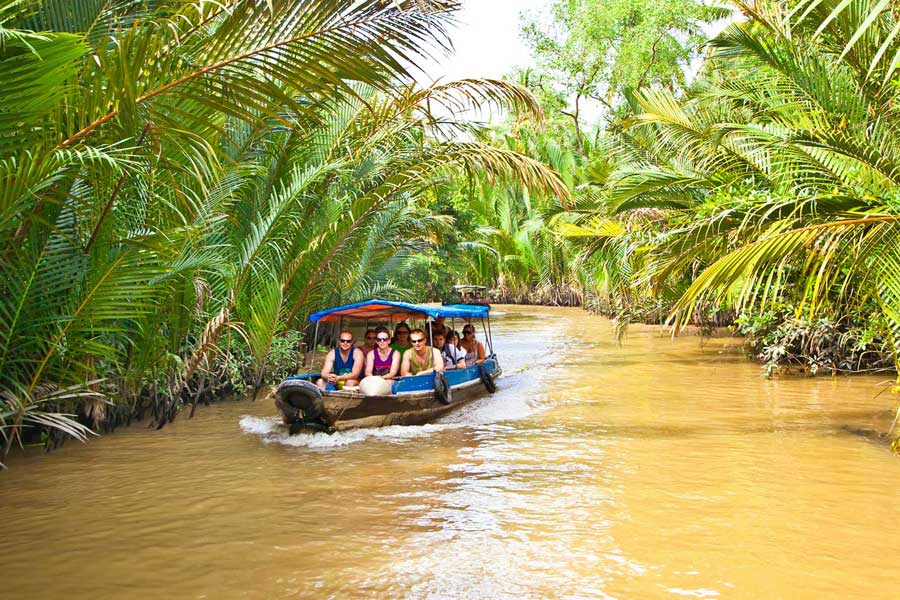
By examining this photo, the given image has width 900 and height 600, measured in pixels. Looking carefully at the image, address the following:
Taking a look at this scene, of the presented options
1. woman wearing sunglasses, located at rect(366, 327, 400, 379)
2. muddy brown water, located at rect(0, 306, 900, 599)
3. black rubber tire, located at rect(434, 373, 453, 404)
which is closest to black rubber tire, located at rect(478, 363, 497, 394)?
muddy brown water, located at rect(0, 306, 900, 599)

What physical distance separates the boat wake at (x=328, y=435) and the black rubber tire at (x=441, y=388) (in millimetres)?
421

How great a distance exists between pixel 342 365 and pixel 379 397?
1.45 m

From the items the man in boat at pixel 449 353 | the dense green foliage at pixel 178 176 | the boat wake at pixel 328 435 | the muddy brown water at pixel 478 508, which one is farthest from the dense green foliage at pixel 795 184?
the man in boat at pixel 449 353

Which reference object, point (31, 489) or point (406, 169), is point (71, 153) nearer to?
point (31, 489)

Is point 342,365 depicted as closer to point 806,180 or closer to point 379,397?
point 379,397

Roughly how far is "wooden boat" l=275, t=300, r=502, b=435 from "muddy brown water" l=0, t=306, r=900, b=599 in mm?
232

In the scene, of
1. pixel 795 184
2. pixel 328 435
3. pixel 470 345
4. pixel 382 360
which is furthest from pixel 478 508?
pixel 470 345

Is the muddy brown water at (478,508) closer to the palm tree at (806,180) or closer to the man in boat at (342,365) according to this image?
the man in boat at (342,365)

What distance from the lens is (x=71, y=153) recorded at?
5609 mm

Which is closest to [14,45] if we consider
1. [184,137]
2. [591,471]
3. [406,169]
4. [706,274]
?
[184,137]

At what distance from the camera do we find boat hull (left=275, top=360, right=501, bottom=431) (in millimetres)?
10250

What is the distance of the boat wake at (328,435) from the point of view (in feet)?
33.8

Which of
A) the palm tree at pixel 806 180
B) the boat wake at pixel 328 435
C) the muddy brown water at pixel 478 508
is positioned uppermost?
the palm tree at pixel 806 180

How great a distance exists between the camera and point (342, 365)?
12.0 meters
